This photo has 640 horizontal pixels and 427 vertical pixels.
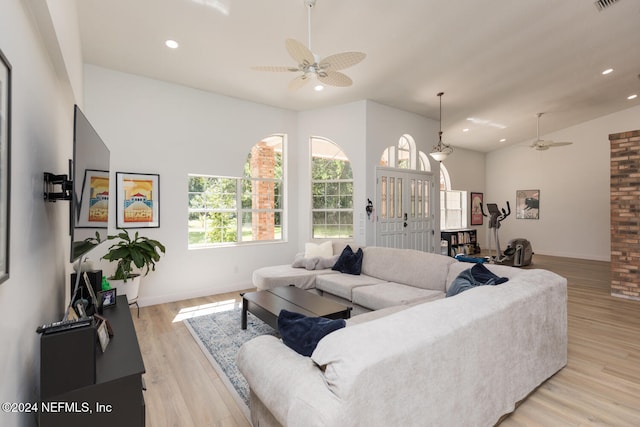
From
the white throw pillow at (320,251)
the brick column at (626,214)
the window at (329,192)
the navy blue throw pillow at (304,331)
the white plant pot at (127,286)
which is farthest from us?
the window at (329,192)

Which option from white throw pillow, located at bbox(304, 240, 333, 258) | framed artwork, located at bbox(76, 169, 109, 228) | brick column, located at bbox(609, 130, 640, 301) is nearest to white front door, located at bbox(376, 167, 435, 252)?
white throw pillow, located at bbox(304, 240, 333, 258)

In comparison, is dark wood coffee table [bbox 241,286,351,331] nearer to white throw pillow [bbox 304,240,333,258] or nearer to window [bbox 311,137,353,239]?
white throw pillow [bbox 304,240,333,258]

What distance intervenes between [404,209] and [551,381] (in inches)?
152

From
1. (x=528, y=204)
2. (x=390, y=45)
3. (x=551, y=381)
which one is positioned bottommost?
(x=551, y=381)

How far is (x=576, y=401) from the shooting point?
7.20 ft

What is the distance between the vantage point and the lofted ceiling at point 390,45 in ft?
10.3

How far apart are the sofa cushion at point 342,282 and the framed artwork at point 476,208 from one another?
22.1 ft

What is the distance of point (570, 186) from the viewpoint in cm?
820

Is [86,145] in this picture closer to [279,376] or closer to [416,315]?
[279,376]

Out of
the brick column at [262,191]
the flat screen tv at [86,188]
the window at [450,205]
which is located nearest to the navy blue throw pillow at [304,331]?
the flat screen tv at [86,188]

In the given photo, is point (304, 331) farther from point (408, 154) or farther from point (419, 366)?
point (408, 154)

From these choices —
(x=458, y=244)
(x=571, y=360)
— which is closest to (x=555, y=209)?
(x=458, y=244)

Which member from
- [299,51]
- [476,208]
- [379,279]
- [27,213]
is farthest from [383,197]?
[476,208]

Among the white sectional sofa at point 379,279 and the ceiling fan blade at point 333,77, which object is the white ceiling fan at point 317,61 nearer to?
the ceiling fan blade at point 333,77
